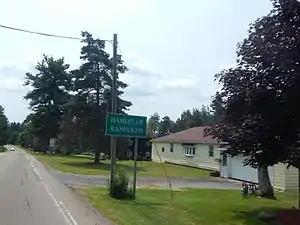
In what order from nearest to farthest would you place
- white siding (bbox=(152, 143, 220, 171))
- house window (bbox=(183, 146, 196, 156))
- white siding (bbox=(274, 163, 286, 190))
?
white siding (bbox=(274, 163, 286, 190)), white siding (bbox=(152, 143, 220, 171)), house window (bbox=(183, 146, 196, 156))

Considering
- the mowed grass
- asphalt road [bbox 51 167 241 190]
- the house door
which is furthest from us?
the house door

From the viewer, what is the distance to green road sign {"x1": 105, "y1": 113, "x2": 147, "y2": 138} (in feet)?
61.6

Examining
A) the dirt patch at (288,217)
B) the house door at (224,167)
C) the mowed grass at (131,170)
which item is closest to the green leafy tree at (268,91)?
the dirt patch at (288,217)

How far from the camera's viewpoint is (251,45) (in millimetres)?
15188

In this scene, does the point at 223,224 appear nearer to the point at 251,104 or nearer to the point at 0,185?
the point at 251,104

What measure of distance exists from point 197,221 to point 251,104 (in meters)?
3.83

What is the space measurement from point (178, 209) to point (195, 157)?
→ 33.1 meters

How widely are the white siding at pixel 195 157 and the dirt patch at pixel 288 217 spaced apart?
26098 millimetres

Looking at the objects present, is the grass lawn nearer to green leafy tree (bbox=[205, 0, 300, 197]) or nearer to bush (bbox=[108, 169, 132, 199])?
bush (bbox=[108, 169, 132, 199])

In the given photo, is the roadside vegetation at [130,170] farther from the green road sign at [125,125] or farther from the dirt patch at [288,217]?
the dirt patch at [288,217]

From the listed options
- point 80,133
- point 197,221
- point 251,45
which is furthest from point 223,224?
point 80,133

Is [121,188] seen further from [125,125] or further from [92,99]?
[92,99]

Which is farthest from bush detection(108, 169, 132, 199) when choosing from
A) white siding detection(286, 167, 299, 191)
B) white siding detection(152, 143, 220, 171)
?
white siding detection(152, 143, 220, 171)

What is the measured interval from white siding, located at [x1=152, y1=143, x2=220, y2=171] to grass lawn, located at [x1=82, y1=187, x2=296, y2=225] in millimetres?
22517
